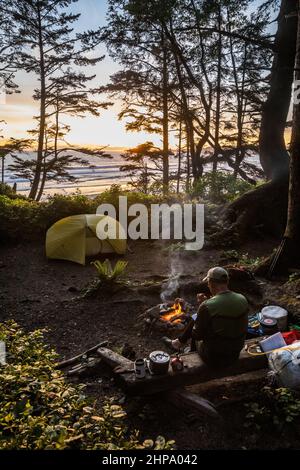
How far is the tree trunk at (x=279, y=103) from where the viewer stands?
387 inches

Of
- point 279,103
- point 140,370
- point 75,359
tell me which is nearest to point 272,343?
point 140,370

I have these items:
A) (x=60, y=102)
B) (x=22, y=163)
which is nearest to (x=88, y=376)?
(x=22, y=163)

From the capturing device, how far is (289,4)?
975cm

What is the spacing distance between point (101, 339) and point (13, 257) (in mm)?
6304

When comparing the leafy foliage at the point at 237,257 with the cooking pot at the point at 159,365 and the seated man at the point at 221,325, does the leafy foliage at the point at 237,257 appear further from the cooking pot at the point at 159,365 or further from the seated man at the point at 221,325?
the cooking pot at the point at 159,365

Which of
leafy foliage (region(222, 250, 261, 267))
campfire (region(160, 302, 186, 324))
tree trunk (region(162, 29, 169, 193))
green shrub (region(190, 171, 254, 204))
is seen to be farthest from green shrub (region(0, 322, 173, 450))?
tree trunk (region(162, 29, 169, 193))

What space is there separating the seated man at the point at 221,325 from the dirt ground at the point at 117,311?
0.56m

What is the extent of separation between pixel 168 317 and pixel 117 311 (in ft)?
4.52

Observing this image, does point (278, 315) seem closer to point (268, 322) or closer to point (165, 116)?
point (268, 322)

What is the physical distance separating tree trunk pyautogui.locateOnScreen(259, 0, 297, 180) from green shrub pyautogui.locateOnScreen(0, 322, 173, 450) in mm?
10075

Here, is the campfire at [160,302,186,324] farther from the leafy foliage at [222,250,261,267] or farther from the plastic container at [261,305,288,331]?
the leafy foliage at [222,250,261,267]

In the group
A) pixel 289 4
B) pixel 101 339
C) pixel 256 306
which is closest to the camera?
pixel 101 339

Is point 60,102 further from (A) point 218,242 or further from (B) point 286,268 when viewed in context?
(B) point 286,268

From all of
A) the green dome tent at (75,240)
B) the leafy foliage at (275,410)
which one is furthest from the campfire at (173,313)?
the green dome tent at (75,240)
